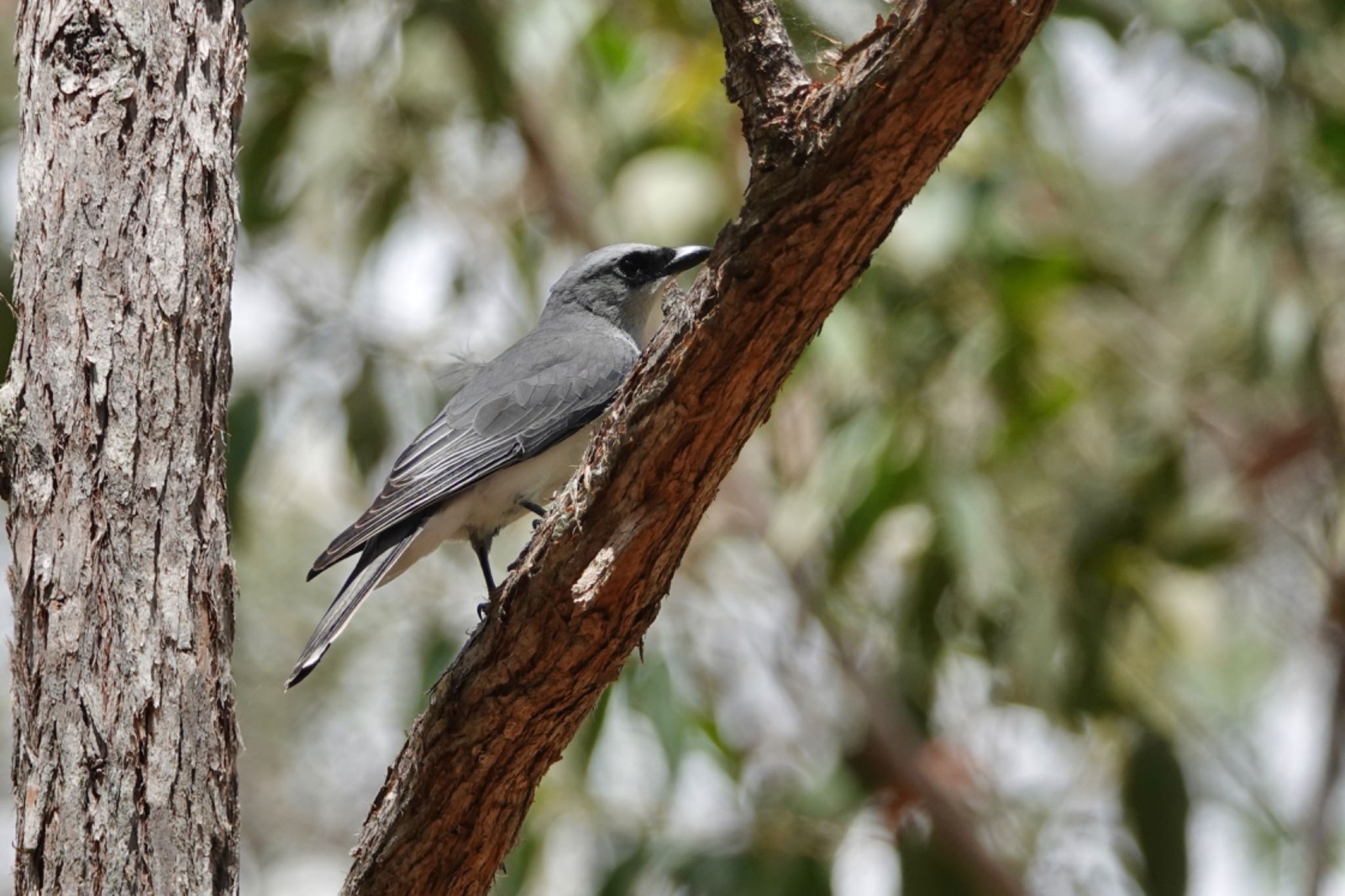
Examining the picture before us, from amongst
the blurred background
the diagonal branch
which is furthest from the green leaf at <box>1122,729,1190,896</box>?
the diagonal branch

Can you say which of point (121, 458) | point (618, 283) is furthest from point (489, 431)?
point (121, 458)

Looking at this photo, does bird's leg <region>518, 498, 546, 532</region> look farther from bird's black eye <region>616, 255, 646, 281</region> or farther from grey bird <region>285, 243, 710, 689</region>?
bird's black eye <region>616, 255, 646, 281</region>

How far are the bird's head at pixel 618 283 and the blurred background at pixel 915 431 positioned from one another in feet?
0.31

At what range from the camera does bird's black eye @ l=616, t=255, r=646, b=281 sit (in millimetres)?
5633

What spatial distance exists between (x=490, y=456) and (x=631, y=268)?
1340 millimetres

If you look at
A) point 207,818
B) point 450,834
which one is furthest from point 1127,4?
point 207,818

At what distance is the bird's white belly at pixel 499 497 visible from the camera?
4.59 meters

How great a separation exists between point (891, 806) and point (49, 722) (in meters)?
3.61

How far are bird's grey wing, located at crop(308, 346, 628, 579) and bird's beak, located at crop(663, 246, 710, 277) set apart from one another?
513 mm

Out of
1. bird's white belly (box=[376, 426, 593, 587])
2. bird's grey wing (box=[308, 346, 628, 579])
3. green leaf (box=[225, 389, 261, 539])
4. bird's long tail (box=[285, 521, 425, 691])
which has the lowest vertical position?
bird's long tail (box=[285, 521, 425, 691])

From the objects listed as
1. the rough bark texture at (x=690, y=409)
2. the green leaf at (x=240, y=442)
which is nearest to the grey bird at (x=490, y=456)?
the green leaf at (x=240, y=442)

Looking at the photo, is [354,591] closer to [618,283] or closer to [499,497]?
[499,497]

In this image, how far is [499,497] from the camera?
4.68m

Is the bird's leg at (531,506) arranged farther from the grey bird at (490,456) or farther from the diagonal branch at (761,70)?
the diagonal branch at (761,70)
